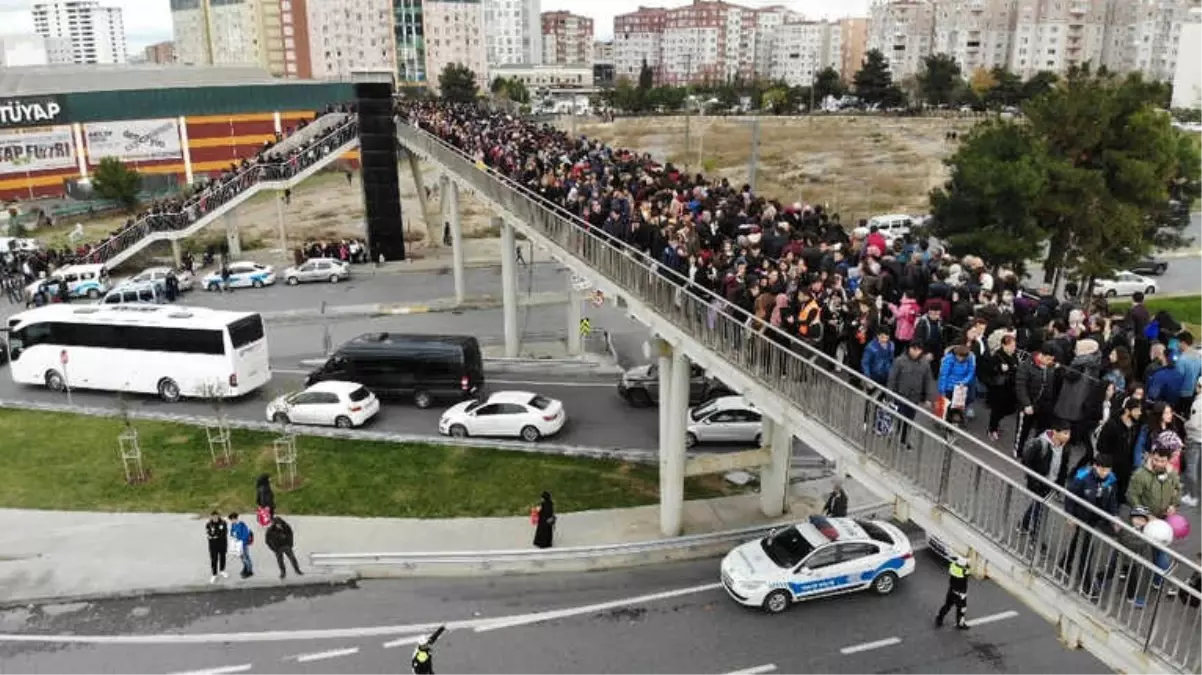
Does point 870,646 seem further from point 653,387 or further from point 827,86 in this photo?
point 827,86

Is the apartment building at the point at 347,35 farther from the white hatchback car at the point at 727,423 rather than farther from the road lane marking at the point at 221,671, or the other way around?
the road lane marking at the point at 221,671

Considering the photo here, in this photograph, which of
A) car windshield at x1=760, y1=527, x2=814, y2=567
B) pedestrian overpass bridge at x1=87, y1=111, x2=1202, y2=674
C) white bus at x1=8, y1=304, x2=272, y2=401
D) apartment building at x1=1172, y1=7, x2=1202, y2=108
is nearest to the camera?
pedestrian overpass bridge at x1=87, y1=111, x2=1202, y2=674

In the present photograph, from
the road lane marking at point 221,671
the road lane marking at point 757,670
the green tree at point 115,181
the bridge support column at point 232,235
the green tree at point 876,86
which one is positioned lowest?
the road lane marking at point 221,671

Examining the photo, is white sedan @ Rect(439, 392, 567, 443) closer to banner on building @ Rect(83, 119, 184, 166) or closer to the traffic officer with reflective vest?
the traffic officer with reflective vest

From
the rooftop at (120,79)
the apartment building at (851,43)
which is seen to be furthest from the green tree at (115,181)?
the apartment building at (851,43)

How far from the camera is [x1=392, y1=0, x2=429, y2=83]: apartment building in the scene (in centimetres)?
12419

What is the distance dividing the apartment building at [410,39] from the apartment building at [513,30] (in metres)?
60.2

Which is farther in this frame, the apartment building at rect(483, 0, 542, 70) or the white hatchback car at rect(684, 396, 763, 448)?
the apartment building at rect(483, 0, 542, 70)

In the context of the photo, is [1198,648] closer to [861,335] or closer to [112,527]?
[861,335]

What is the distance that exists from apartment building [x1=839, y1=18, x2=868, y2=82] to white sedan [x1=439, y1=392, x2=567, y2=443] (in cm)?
16915

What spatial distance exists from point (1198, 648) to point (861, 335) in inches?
201

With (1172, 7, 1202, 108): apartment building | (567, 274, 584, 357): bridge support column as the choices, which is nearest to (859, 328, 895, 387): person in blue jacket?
(567, 274, 584, 357): bridge support column

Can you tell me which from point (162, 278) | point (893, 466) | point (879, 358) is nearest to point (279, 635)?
point (893, 466)

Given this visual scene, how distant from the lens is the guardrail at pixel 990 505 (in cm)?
738
